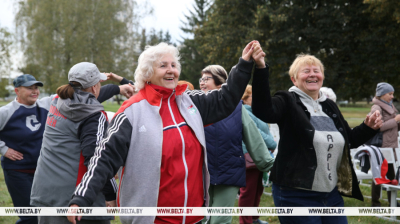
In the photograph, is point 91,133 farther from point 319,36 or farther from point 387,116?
point 319,36

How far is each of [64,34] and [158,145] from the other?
35412mm

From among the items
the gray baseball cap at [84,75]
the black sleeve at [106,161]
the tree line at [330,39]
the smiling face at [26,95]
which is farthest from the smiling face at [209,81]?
the tree line at [330,39]

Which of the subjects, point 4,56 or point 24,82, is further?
point 4,56

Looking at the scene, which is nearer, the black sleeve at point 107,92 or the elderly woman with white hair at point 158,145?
the elderly woman with white hair at point 158,145

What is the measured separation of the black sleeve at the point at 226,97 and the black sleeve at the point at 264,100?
0.10 m

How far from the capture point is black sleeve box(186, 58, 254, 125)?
A: 2.73 meters

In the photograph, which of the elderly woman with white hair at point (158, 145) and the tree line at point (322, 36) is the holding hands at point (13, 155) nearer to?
the elderly woman with white hair at point (158, 145)

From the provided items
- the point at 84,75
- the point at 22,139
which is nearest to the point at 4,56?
the point at 22,139

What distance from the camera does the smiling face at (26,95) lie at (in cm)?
475

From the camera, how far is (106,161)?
2260 mm

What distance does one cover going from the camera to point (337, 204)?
312 centimetres

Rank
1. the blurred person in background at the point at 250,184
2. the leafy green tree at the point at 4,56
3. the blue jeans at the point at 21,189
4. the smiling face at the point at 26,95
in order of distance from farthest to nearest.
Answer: the leafy green tree at the point at 4,56 < the blurred person in background at the point at 250,184 < the smiling face at the point at 26,95 < the blue jeans at the point at 21,189

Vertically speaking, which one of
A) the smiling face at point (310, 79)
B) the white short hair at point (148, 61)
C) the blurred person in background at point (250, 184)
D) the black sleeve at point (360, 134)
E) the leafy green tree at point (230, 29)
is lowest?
the blurred person in background at point (250, 184)

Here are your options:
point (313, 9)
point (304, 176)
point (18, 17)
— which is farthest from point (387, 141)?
point (18, 17)
